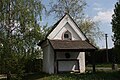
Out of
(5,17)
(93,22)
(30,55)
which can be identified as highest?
(93,22)

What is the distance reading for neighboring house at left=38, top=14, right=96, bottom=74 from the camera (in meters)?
28.5

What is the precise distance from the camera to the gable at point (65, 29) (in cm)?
2964

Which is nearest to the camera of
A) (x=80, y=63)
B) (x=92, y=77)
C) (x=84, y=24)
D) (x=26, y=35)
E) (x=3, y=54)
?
(x=92, y=77)

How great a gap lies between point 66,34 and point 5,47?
24.5 ft

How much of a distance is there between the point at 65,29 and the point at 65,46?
2.98 metres

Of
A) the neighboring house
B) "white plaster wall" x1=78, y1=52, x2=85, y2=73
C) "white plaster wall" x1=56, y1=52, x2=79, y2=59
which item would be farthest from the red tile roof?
"white plaster wall" x1=78, y1=52, x2=85, y2=73

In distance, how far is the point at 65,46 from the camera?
2783 cm

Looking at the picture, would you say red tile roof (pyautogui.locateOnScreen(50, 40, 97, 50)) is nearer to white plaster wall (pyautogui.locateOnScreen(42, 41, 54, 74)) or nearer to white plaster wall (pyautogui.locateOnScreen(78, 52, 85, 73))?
white plaster wall (pyautogui.locateOnScreen(42, 41, 54, 74))

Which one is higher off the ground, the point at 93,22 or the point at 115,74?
the point at 93,22

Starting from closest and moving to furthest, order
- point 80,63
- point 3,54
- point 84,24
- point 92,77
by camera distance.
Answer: point 92,77, point 3,54, point 80,63, point 84,24

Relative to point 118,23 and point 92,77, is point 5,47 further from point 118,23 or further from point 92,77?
point 118,23

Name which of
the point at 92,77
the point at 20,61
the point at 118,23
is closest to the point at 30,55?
the point at 20,61

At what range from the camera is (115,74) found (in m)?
25.0

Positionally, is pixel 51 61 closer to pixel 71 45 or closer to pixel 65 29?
pixel 71 45
